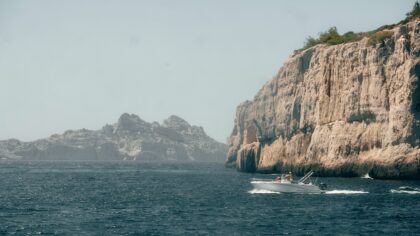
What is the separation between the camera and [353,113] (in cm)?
10919

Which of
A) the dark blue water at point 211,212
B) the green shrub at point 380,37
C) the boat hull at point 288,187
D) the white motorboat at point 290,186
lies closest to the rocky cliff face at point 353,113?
the green shrub at point 380,37

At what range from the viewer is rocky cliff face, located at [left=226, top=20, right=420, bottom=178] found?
97306 millimetres

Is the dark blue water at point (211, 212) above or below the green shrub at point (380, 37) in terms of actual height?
below

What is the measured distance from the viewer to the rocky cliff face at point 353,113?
97.3 meters

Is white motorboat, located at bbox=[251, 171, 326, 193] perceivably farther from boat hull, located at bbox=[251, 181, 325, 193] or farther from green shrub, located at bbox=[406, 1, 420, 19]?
green shrub, located at bbox=[406, 1, 420, 19]

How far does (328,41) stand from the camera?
138375 millimetres

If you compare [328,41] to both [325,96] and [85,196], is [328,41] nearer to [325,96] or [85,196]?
[325,96]

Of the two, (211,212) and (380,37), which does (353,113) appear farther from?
(211,212)

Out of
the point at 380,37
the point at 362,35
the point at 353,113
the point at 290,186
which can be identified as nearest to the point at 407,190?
the point at 290,186

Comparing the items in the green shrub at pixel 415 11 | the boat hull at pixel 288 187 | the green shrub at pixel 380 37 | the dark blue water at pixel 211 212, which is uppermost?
the green shrub at pixel 415 11

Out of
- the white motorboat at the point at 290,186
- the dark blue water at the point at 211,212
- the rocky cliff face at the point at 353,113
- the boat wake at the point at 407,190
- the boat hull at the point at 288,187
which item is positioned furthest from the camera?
the rocky cliff face at the point at 353,113

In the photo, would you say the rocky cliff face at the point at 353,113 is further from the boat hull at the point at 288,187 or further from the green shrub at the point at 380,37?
the boat hull at the point at 288,187

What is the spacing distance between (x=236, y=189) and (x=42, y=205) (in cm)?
2958

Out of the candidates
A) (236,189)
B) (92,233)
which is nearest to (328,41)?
(236,189)
